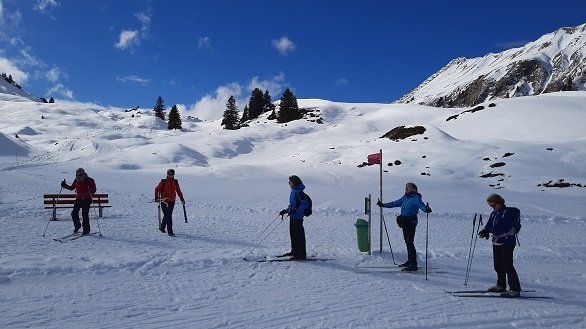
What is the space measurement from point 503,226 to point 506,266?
0.75 meters

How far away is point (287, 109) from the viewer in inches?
2943

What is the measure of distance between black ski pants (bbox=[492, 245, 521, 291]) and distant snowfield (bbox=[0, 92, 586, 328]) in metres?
0.38

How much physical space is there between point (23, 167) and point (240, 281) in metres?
32.9

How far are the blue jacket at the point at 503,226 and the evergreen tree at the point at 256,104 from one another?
264ft

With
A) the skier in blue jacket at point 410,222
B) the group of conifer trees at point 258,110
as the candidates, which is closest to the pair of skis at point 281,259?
the skier in blue jacket at point 410,222

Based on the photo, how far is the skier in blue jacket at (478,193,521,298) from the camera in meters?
7.48

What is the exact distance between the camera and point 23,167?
1325 inches

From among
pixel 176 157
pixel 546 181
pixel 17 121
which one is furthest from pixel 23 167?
pixel 17 121

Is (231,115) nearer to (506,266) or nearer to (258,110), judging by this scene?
(258,110)

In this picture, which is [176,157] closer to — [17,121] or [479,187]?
[479,187]

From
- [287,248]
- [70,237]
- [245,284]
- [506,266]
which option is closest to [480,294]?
[506,266]

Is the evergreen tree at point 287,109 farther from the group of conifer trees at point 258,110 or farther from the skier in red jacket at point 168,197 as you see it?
the skier in red jacket at point 168,197

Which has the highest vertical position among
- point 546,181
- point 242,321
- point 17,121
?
point 17,121

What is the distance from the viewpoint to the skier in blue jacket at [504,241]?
24.5ft
